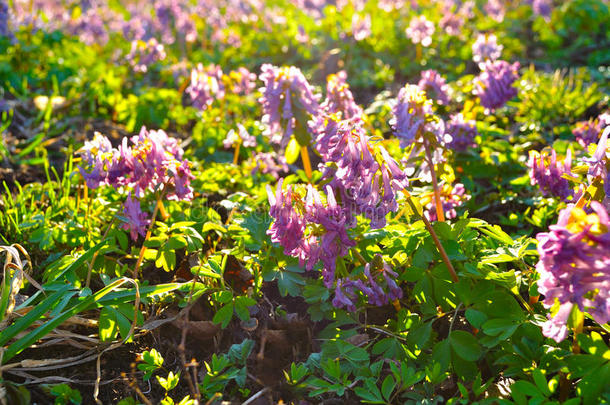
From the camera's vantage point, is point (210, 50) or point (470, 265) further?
point (210, 50)

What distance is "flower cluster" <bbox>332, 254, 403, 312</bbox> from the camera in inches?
89.5

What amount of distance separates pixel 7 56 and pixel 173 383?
538 cm

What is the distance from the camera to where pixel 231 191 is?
396 centimetres

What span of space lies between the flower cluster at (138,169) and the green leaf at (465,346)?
59.7 inches

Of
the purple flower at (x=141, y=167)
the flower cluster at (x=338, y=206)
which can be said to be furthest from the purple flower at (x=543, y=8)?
the purple flower at (x=141, y=167)

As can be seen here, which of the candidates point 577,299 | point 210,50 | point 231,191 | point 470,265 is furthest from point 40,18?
point 577,299

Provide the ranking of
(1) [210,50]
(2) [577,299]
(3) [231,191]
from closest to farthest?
(2) [577,299]
(3) [231,191]
(1) [210,50]

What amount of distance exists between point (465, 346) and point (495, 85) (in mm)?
2351

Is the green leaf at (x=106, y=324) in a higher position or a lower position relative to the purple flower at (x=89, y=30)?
lower

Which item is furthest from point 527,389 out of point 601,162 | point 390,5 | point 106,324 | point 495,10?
point 390,5

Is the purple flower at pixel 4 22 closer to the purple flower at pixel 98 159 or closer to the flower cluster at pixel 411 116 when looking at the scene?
the purple flower at pixel 98 159

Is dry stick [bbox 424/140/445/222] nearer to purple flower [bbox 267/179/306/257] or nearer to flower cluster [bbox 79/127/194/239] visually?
purple flower [bbox 267/179/306/257]

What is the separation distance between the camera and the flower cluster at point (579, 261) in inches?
61.6

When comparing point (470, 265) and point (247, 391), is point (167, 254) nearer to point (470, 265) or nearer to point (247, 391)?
point (247, 391)
